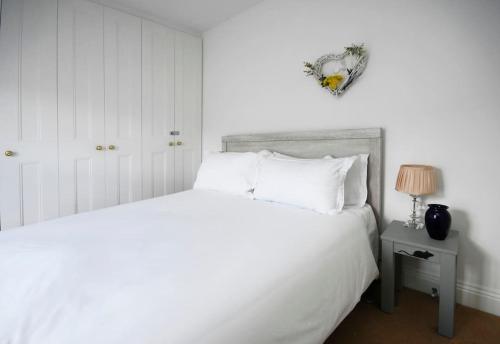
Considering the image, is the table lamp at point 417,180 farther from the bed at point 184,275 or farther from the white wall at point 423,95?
the bed at point 184,275

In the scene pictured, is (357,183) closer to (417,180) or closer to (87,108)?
(417,180)

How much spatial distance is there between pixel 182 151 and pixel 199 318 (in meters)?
2.48

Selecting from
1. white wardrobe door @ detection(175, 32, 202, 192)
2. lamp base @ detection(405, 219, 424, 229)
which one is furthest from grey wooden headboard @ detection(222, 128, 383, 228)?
white wardrobe door @ detection(175, 32, 202, 192)

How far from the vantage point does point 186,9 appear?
2600 mm

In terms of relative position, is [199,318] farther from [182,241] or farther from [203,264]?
[182,241]

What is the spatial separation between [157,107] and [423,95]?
237 cm

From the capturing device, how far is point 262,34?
2539 mm

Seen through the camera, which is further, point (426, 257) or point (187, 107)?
point (187, 107)

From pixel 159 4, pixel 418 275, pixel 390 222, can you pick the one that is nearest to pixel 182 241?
pixel 390 222

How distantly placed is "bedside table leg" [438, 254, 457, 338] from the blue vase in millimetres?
140

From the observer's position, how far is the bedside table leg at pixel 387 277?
1.54 metres

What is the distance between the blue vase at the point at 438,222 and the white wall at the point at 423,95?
0.87 ft

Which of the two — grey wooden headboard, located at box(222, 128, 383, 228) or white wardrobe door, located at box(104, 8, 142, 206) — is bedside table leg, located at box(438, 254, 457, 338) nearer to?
grey wooden headboard, located at box(222, 128, 383, 228)

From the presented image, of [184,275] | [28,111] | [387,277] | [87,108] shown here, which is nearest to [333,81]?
[387,277]
